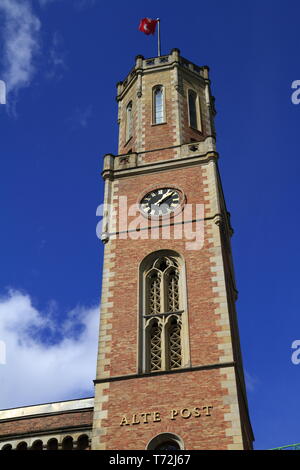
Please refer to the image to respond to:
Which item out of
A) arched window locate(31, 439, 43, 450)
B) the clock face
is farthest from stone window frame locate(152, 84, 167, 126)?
arched window locate(31, 439, 43, 450)

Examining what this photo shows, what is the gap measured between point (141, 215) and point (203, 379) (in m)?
9.00

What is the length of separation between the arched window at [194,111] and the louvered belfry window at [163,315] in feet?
34.3

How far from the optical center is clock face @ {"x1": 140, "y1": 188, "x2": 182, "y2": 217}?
27672mm

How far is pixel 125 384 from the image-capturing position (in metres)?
22.1

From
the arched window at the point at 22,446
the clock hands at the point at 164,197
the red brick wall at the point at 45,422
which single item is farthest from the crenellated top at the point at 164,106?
the arched window at the point at 22,446

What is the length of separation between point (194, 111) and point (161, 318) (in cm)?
1466

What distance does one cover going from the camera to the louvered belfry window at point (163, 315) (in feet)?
75.2

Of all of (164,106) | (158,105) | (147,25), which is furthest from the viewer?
(147,25)

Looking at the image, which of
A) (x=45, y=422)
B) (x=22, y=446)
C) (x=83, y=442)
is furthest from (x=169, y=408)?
(x=22, y=446)

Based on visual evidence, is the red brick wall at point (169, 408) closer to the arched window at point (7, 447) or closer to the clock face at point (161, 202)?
the arched window at point (7, 447)

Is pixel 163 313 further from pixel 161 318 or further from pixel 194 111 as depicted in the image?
pixel 194 111

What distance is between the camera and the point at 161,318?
24172mm

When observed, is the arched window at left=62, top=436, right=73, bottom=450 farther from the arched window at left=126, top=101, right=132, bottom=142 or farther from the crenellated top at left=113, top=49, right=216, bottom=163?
the arched window at left=126, top=101, right=132, bottom=142
